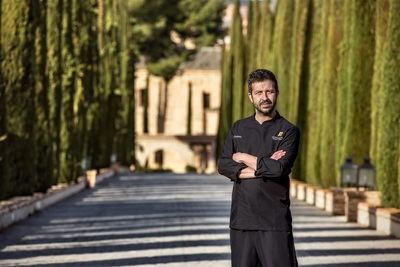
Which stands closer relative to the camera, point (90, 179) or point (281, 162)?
point (281, 162)

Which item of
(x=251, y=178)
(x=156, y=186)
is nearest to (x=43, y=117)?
(x=156, y=186)

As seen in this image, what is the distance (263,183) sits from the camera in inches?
289

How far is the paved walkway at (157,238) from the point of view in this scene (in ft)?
46.4

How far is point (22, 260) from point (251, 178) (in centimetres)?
728

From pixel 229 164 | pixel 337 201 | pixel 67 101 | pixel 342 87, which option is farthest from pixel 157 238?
pixel 67 101

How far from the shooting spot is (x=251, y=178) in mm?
7367

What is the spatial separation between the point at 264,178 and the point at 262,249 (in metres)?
0.41

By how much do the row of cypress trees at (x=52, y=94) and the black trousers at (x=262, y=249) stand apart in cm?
1581

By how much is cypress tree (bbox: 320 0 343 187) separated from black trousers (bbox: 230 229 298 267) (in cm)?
2109

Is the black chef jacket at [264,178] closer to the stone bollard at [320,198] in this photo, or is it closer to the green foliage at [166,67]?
the stone bollard at [320,198]

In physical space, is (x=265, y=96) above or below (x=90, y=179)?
above

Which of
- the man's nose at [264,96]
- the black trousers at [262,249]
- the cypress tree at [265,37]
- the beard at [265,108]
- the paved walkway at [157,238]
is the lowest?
the paved walkway at [157,238]

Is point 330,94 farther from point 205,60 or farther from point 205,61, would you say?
point 205,61

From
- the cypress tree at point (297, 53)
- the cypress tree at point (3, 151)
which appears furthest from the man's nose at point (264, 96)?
the cypress tree at point (297, 53)
